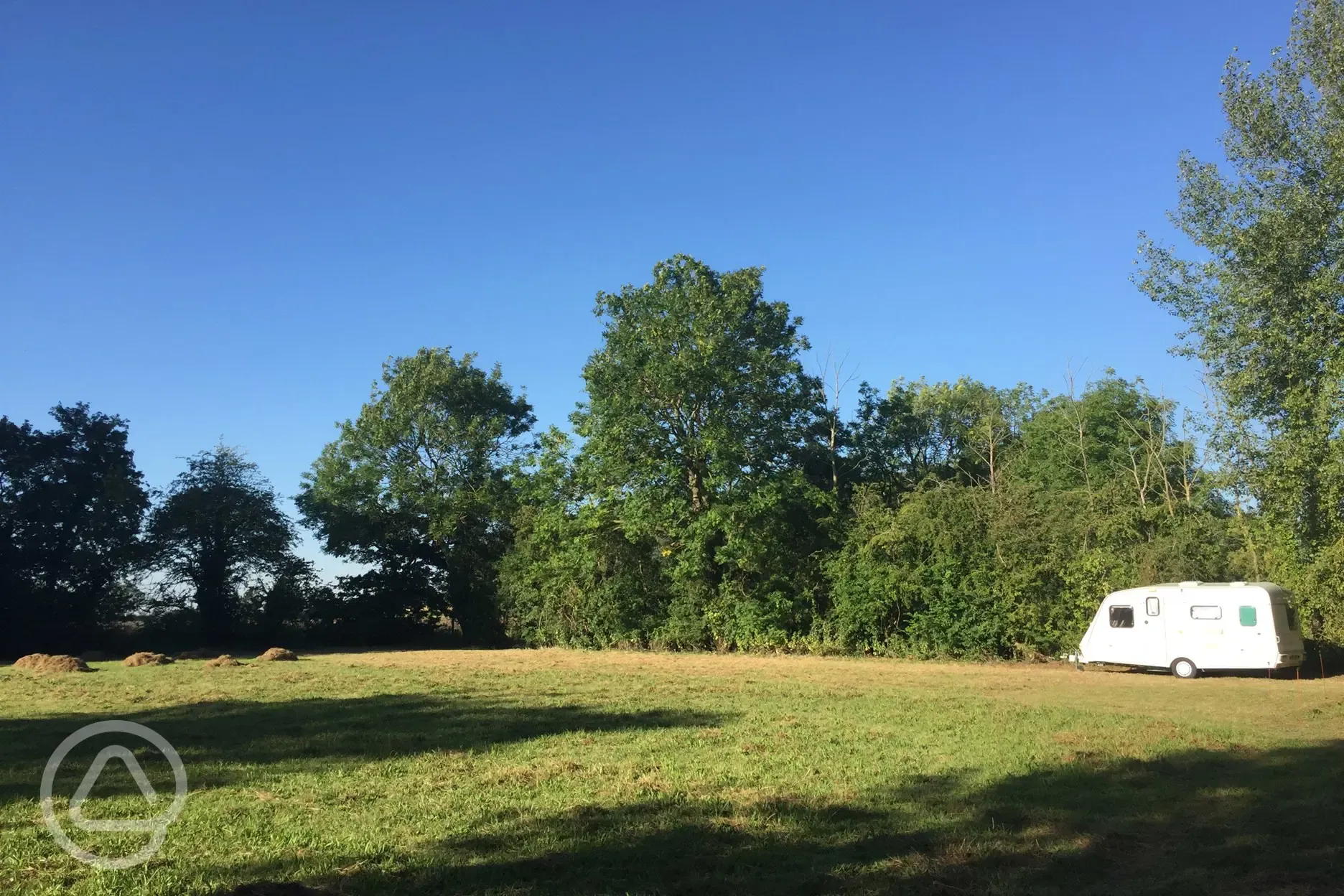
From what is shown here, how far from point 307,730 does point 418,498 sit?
3115 cm

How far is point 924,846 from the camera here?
616 cm

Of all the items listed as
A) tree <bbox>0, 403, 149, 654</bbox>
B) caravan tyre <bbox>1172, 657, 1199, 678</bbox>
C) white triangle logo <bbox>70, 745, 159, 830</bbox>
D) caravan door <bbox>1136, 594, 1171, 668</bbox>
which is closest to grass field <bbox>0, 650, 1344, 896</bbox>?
white triangle logo <bbox>70, 745, 159, 830</bbox>

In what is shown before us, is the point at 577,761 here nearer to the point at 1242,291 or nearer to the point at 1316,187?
the point at 1242,291

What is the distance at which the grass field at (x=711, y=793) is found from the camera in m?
5.55

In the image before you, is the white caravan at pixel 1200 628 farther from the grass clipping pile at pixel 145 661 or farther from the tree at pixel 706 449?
the grass clipping pile at pixel 145 661

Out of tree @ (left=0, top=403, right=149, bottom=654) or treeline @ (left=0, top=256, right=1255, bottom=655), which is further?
tree @ (left=0, top=403, right=149, bottom=654)

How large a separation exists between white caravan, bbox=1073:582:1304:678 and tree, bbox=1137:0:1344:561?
10.1 feet

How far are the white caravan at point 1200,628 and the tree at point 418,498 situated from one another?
27.9 meters

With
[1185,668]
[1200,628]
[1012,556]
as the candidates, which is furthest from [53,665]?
[1200,628]

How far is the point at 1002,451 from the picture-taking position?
40812 millimetres

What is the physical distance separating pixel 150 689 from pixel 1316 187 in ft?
94.3

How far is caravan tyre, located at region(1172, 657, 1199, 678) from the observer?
18906mm

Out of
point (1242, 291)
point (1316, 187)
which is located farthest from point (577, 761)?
point (1316, 187)

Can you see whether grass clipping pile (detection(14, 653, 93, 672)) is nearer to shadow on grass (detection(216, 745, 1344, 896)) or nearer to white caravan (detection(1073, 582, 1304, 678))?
shadow on grass (detection(216, 745, 1344, 896))
